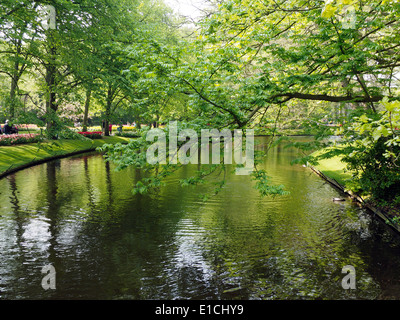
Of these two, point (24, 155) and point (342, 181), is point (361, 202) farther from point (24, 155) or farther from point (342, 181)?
point (24, 155)

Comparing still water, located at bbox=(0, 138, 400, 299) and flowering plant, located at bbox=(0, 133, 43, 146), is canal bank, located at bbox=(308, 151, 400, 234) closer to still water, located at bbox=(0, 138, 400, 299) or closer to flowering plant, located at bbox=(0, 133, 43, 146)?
still water, located at bbox=(0, 138, 400, 299)

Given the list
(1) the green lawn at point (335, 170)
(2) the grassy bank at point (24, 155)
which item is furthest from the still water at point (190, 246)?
(2) the grassy bank at point (24, 155)

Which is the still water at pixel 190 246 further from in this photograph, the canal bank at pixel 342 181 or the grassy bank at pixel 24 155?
the grassy bank at pixel 24 155

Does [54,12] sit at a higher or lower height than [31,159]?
higher

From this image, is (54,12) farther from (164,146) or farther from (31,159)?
(164,146)

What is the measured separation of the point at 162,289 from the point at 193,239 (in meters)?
2.33

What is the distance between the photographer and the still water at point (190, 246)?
18.1 feet

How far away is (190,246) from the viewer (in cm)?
732

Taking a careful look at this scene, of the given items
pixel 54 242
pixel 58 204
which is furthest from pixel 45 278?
pixel 58 204

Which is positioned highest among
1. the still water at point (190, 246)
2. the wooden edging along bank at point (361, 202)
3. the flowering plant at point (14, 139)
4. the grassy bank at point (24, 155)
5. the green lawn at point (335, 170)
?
the flowering plant at point (14, 139)

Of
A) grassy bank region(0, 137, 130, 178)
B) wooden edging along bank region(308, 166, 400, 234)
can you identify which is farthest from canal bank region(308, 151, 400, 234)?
grassy bank region(0, 137, 130, 178)

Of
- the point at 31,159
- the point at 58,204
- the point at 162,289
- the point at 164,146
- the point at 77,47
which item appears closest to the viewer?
the point at 162,289
